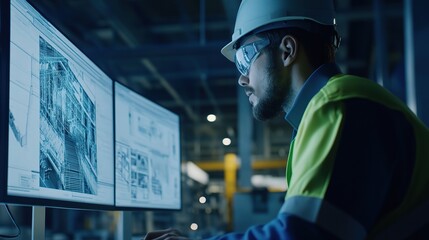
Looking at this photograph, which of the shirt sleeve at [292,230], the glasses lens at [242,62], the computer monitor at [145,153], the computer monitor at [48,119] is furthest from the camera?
the computer monitor at [145,153]

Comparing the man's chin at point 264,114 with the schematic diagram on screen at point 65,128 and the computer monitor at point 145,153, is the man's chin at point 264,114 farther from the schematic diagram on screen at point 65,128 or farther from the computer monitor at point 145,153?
the computer monitor at point 145,153

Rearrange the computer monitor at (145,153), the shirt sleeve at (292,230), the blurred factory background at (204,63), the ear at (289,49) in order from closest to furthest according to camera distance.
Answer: the shirt sleeve at (292,230) < the ear at (289,49) < the computer monitor at (145,153) < the blurred factory background at (204,63)

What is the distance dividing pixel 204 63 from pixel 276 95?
6.17 metres

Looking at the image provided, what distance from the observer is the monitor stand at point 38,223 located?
124 cm

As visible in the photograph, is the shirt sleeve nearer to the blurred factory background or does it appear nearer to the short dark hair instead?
the short dark hair

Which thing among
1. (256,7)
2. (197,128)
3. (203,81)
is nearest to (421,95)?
(256,7)

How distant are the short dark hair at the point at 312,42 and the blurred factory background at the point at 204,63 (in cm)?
176

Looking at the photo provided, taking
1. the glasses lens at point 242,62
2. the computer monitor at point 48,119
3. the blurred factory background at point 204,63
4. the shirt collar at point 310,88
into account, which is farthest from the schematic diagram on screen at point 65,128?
the blurred factory background at point 204,63

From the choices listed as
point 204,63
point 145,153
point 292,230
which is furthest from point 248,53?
point 204,63

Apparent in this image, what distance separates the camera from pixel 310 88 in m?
1.11

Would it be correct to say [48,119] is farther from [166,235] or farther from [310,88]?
[310,88]

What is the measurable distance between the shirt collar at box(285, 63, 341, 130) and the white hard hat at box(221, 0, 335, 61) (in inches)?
6.2

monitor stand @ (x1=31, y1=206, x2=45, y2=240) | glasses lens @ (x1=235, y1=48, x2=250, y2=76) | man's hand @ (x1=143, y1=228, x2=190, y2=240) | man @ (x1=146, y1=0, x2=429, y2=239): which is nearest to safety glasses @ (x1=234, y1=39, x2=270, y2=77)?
glasses lens @ (x1=235, y1=48, x2=250, y2=76)

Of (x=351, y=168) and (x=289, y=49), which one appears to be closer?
(x=351, y=168)
